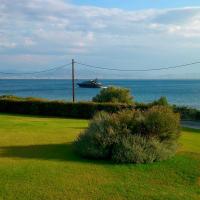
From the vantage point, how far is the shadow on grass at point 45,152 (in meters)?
12.1

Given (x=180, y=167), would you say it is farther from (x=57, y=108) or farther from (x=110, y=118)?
(x=57, y=108)

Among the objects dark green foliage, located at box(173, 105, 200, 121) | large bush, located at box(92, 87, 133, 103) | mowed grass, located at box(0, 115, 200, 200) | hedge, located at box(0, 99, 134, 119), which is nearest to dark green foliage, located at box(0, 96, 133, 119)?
hedge, located at box(0, 99, 134, 119)

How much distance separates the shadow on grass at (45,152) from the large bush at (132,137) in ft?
1.13

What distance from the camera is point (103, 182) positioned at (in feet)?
32.7

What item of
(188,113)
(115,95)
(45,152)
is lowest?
(188,113)

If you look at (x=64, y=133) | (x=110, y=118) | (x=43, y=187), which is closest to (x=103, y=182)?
(x=43, y=187)

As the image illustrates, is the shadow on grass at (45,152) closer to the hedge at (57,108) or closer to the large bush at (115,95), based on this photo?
the hedge at (57,108)

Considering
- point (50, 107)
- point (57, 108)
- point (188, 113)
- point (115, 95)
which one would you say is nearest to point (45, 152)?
point (57, 108)

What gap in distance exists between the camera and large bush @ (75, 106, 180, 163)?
1198 centimetres

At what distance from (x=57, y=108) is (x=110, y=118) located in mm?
19776

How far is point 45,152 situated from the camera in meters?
12.9

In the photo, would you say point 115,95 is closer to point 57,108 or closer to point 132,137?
point 57,108

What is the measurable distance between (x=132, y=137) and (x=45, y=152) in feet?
8.12

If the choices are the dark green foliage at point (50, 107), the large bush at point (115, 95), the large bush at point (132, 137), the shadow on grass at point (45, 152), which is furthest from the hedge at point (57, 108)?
the large bush at point (132, 137)
